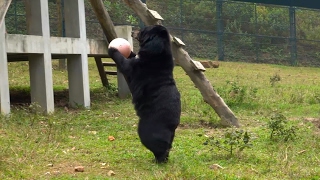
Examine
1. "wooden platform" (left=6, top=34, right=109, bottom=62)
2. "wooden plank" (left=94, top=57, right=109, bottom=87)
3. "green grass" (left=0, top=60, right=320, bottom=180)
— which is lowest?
"green grass" (left=0, top=60, right=320, bottom=180)

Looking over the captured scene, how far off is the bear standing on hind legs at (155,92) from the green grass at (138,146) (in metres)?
0.26

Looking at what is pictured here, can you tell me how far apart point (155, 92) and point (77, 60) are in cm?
480

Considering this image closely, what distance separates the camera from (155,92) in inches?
215

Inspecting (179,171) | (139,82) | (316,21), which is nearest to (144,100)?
(139,82)

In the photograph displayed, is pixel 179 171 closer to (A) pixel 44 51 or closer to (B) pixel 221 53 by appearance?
(A) pixel 44 51

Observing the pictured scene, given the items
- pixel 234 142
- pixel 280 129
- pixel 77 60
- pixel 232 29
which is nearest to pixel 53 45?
pixel 77 60

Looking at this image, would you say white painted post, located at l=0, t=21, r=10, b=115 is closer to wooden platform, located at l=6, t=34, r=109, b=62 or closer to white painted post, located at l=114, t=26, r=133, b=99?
wooden platform, located at l=6, t=34, r=109, b=62

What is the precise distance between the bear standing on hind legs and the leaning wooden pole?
198 cm

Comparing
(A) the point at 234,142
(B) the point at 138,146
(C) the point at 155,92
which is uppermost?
(C) the point at 155,92

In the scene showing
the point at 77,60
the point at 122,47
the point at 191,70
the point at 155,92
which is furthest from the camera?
the point at 77,60

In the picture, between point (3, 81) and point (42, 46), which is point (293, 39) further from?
point (3, 81)

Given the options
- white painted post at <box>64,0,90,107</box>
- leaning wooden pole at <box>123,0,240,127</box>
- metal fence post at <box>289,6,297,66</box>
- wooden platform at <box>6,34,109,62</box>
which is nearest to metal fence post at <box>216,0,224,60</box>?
metal fence post at <box>289,6,297,66</box>

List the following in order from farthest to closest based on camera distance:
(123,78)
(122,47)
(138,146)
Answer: (123,78) < (138,146) < (122,47)

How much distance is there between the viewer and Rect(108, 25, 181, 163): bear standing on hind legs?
5.30 m
